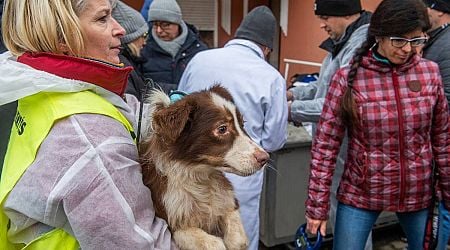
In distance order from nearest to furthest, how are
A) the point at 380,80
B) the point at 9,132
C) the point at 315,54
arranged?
the point at 9,132 → the point at 380,80 → the point at 315,54

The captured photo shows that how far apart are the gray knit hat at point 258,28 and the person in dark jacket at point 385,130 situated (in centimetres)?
85

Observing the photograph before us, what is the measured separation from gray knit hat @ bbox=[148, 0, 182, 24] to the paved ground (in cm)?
231

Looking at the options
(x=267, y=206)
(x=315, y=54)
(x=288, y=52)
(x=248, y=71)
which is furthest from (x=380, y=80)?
(x=288, y=52)

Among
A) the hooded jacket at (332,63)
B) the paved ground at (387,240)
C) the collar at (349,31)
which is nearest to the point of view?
the hooded jacket at (332,63)

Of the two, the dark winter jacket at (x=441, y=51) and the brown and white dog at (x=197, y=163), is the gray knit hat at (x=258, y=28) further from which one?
the brown and white dog at (x=197, y=163)

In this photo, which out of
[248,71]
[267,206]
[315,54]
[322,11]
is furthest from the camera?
[315,54]

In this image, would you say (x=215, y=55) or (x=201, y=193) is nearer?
(x=201, y=193)

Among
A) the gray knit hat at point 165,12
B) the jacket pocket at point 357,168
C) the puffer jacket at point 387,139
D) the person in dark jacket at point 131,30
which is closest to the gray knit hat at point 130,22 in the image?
the person in dark jacket at point 131,30

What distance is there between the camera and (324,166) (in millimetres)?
2877

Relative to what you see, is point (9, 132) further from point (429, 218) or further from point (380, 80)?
point (429, 218)

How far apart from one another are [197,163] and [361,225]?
1.52 meters

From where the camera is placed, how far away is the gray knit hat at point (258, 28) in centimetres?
350

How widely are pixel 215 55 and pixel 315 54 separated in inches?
209

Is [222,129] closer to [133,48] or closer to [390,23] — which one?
[390,23]
